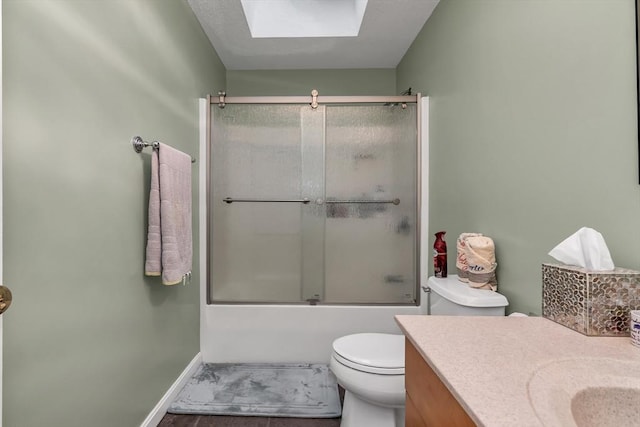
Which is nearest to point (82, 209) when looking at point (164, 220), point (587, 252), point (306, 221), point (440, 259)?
point (164, 220)

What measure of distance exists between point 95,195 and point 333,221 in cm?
145

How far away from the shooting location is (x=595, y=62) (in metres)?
0.92

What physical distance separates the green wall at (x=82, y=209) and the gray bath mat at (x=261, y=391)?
0.27m

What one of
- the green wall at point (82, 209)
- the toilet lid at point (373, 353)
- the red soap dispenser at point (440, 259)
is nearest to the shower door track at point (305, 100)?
the green wall at point (82, 209)

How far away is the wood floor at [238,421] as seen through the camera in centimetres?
167

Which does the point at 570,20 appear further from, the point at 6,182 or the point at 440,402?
the point at 6,182

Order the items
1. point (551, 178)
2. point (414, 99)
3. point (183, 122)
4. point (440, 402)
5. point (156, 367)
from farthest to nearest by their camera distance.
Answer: point (414, 99) → point (183, 122) → point (156, 367) → point (551, 178) → point (440, 402)

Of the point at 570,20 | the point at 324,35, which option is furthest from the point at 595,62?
the point at 324,35

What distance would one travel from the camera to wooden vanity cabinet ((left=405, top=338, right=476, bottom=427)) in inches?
22.7

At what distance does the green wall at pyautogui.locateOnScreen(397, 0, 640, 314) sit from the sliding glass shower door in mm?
434

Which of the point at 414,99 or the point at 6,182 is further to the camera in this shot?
the point at 414,99

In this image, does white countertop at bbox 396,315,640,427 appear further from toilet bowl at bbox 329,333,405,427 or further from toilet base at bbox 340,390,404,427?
toilet base at bbox 340,390,404,427

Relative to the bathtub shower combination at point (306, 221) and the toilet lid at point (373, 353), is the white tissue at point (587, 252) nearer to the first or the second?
the toilet lid at point (373, 353)

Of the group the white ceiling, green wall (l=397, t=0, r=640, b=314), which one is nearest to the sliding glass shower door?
green wall (l=397, t=0, r=640, b=314)
